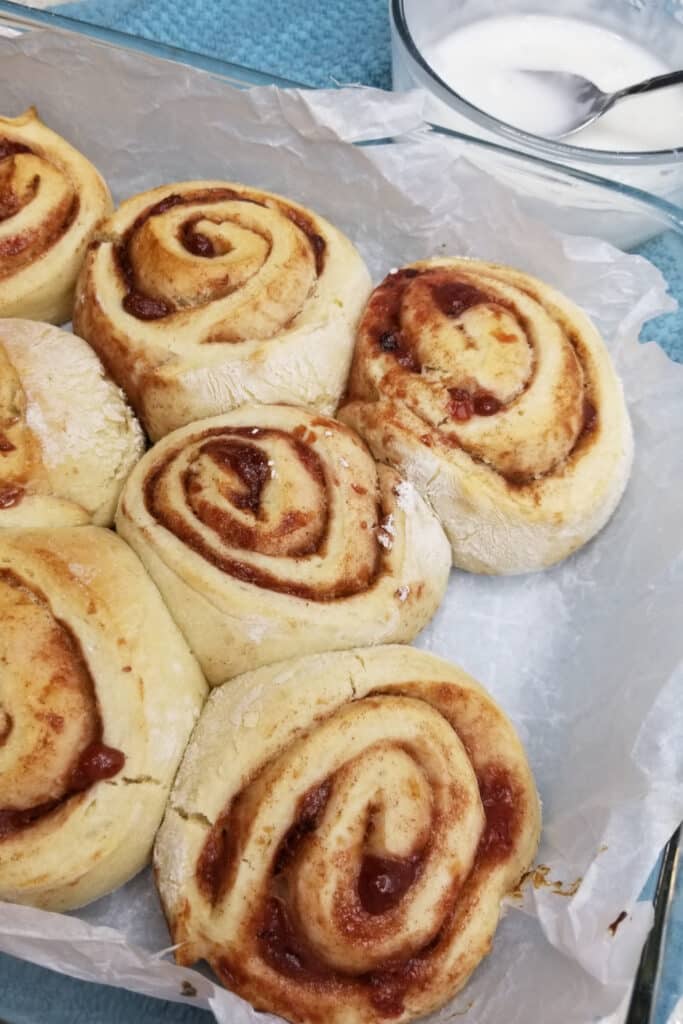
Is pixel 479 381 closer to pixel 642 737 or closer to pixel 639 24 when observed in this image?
pixel 642 737

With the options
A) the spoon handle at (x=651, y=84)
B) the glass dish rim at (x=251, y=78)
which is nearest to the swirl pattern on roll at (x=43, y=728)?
the glass dish rim at (x=251, y=78)

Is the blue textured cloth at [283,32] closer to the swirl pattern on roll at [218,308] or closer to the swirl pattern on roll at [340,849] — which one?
the swirl pattern on roll at [218,308]

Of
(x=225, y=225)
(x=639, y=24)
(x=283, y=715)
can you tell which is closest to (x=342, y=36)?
(x=639, y=24)

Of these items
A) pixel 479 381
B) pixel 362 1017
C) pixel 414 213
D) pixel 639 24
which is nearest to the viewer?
pixel 362 1017

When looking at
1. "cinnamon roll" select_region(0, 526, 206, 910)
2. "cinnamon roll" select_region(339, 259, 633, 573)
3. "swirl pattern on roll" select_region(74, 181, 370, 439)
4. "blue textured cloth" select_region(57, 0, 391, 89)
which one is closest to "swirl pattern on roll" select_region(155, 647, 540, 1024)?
"cinnamon roll" select_region(0, 526, 206, 910)

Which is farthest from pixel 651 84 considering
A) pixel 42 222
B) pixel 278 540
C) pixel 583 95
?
pixel 278 540

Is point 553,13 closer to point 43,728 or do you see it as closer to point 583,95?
point 583,95
